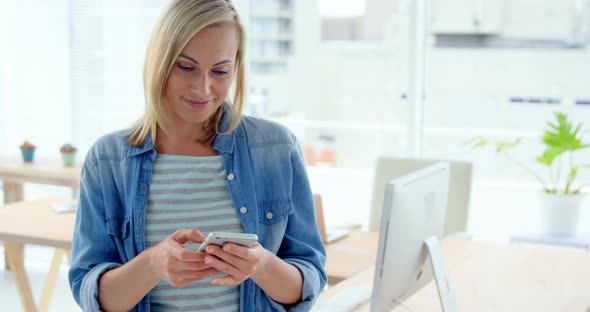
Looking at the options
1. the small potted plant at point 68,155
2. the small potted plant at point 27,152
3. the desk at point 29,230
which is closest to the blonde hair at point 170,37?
the desk at point 29,230

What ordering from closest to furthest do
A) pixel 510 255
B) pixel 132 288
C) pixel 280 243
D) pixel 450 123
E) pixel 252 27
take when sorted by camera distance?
pixel 132 288 → pixel 280 243 → pixel 510 255 → pixel 450 123 → pixel 252 27

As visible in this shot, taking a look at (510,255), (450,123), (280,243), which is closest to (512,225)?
(450,123)

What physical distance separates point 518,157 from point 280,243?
3721 mm

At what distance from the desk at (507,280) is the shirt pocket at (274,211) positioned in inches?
27.8

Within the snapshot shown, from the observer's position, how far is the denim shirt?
1482 millimetres

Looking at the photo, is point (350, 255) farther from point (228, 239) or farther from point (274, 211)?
point (228, 239)

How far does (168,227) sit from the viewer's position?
1505 mm

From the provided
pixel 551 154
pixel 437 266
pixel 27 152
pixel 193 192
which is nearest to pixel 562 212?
pixel 551 154

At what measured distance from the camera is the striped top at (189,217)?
150 cm

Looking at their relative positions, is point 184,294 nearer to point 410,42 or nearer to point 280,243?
point 280,243

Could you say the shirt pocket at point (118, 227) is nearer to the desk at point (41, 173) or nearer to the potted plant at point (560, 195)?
the desk at point (41, 173)

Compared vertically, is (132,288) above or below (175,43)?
below

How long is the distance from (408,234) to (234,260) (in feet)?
1.62

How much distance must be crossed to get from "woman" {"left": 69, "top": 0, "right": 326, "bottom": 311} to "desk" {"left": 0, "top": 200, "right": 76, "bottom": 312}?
57.4 inches
